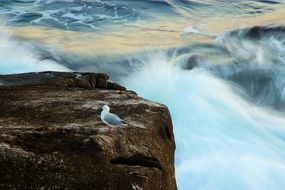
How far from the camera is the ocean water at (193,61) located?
1243 cm

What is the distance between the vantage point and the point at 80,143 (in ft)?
18.9

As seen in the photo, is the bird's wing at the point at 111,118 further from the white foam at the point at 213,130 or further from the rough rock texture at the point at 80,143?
the white foam at the point at 213,130

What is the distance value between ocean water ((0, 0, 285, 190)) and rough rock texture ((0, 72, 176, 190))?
3907mm

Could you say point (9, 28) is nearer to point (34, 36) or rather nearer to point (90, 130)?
point (34, 36)

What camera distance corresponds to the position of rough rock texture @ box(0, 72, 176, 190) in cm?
535

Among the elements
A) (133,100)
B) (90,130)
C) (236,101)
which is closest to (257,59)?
(236,101)

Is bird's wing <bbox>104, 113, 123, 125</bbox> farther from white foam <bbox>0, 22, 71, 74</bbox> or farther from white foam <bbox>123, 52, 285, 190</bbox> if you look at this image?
white foam <bbox>0, 22, 71, 74</bbox>

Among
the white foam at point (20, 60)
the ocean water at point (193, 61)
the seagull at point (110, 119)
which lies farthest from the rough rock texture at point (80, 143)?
the white foam at point (20, 60)

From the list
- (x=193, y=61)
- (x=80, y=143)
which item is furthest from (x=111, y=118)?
(x=193, y=61)

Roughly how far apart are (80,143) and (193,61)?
1488cm

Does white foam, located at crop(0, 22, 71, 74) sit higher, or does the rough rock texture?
the rough rock texture

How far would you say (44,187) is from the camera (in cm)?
522

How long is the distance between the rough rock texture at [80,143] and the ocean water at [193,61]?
3.91 meters

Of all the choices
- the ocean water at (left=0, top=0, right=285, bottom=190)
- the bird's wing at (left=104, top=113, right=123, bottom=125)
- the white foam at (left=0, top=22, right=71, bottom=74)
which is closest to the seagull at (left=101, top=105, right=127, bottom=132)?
the bird's wing at (left=104, top=113, right=123, bottom=125)
